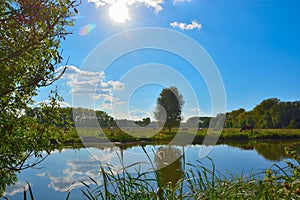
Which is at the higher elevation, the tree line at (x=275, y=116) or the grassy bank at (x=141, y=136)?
the tree line at (x=275, y=116)

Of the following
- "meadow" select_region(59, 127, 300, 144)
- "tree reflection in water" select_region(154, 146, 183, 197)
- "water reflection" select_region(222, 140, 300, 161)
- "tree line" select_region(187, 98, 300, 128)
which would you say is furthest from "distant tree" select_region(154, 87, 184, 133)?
"tree line" select_region(187, 98, 300, 128)

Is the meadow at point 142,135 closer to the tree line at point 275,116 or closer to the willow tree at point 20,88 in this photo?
the willow tree at point 20,88

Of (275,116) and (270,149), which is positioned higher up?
(275,116)

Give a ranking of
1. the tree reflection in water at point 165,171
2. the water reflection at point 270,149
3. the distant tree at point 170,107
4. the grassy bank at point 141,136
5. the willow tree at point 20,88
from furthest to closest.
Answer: the distant tree at point 170,107 < the grassy bank at point 141,136 < the water reflection at point 270,149 < the willow tree at point 20,88 < the tree reflection in water at point 165,171

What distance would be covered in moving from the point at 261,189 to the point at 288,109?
40028mm

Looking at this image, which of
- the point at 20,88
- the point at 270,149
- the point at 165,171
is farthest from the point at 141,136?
the point at 20,88

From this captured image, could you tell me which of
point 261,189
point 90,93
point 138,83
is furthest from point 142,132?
point 261,189

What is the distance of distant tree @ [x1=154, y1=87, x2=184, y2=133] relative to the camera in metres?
20.3

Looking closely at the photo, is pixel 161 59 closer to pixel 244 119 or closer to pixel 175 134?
pixel 175 134

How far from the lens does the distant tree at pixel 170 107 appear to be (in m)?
20.3

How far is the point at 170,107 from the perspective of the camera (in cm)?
2078

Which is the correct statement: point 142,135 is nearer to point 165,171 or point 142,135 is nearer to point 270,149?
point 270,149

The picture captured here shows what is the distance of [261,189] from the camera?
1.21m

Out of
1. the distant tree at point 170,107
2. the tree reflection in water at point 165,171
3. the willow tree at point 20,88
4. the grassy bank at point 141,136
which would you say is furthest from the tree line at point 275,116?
the willow tree at point 20,88
